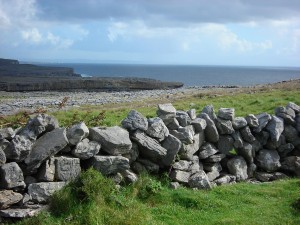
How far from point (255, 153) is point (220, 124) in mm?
1617

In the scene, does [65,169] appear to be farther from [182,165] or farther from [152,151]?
[182,165]

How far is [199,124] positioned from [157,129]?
150cm

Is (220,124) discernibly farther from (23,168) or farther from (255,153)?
(23,168)

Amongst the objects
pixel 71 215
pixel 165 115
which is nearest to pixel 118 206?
pixel 71 215

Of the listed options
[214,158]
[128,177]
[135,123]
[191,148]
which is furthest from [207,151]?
[128,177]

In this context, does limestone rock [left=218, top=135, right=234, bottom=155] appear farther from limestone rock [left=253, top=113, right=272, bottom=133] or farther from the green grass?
the green grass

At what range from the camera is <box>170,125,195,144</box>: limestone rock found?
1011 cm

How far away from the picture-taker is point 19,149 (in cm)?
793

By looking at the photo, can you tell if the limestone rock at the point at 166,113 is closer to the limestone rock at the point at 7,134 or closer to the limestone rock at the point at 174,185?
the limestone rock at the point at 174,185

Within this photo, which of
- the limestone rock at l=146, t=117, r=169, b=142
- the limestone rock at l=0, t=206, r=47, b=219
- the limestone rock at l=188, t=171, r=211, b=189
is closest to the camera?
the limestone rock at l=0, t=206, r=47, b=219

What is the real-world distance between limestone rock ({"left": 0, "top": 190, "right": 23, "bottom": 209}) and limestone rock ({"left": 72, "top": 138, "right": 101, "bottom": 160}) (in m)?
1.50

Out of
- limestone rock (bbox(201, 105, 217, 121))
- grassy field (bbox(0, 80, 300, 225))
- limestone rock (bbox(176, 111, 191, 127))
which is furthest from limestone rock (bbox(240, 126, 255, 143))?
grassy field (bbox(0, 80, 300, 225))

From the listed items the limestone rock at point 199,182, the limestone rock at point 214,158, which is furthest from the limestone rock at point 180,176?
the limestone rock at point 214,158

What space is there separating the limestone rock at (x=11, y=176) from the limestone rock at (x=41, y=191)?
0.23m
